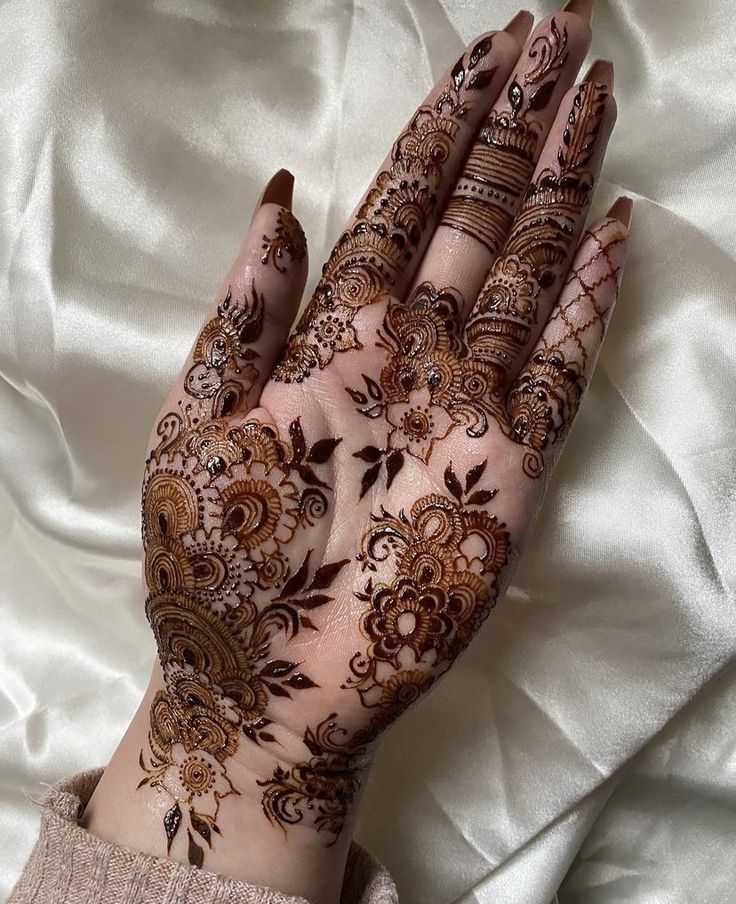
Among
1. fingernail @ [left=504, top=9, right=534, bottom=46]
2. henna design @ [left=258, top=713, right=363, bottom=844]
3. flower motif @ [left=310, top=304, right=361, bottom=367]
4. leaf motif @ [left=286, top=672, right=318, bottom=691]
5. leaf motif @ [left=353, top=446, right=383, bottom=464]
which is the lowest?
henna design @ [left=258, top=713, right=363, bottom=844]

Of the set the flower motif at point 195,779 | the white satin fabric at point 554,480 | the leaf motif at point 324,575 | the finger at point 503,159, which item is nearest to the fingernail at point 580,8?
the finger at point 503,159

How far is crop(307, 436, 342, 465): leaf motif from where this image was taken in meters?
0.83

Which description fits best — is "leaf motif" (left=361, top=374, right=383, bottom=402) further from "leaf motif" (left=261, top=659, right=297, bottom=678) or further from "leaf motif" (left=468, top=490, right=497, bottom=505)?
"leaf motif" (left=261, top=659, right=297, bottom=678)

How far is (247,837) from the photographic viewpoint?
2.70ft

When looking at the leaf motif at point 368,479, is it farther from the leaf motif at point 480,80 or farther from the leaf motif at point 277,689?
the leaf motif at point 480,80

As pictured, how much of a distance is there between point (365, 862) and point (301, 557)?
0.34 m

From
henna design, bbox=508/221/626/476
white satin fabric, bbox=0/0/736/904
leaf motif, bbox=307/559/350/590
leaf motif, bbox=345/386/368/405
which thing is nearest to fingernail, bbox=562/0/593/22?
white satin fabric, bbox=0/0/736/904

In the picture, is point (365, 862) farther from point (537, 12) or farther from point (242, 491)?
point (537, 12)

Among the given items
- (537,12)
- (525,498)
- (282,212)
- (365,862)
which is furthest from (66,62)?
(365,862)

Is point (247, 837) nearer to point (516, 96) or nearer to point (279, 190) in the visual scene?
point (279, 190)

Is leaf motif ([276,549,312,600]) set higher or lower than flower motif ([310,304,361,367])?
lower

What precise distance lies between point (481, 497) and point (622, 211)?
34 centimetres

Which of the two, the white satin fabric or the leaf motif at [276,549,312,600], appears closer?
the leaf motif at [276,549,312,600]

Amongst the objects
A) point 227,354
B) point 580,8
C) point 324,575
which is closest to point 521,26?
point 580,8
